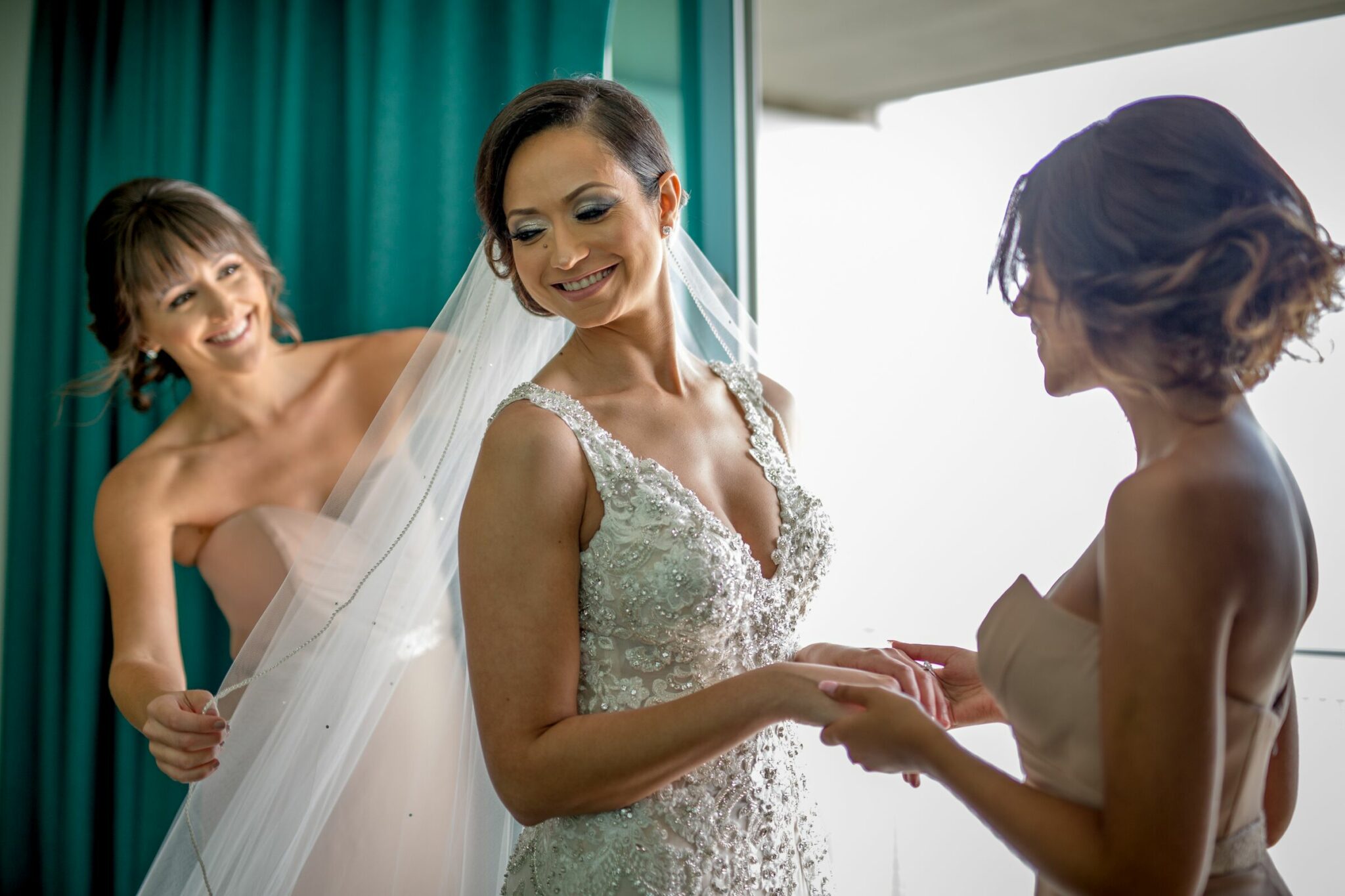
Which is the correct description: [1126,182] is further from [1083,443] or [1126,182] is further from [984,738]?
[984,738]

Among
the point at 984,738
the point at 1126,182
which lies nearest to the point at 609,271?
the point at 1126,182

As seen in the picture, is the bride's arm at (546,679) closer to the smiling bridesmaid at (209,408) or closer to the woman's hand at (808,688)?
the woman's hand at (808,688)

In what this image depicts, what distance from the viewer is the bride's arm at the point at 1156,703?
816mm

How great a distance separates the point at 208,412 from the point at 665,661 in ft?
4.33

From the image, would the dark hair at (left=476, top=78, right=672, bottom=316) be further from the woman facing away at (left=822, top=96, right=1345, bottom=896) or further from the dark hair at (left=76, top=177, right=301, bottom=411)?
the dark hair at (left=76, top=177, right=301, bottom=411)

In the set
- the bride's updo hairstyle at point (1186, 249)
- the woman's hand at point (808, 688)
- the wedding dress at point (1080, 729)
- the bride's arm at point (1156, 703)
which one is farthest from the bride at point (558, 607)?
the bride's updo hairstyle at point (1186, 249)

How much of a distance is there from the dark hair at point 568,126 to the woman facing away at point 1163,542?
556 millimetres

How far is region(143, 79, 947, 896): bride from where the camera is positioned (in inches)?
48.1

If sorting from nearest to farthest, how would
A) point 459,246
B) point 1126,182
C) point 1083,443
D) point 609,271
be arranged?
point 1126,182 → point 609,271 → point 1083,443 → point 459,246

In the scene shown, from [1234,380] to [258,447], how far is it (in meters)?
1.81

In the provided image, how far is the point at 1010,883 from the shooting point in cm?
188

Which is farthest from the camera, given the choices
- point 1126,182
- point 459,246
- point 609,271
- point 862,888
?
point 459,246

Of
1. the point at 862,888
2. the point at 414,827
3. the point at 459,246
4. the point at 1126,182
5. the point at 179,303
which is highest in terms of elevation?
the point at 459,246

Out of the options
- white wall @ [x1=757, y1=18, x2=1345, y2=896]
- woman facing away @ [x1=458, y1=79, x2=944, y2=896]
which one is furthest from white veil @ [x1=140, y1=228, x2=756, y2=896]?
white wall @ [x1=757, y1=18, x2=1345, y2=896]
